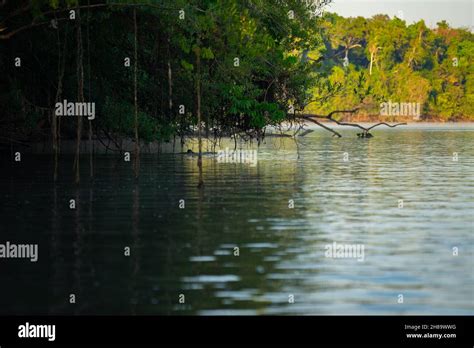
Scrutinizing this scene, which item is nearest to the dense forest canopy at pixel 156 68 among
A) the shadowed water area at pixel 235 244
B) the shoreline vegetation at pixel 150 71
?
the shoreline vegetation at pixel 150 71

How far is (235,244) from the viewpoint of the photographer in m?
20.6

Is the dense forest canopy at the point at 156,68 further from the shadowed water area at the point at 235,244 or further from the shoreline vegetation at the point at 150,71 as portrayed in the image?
the shadowed water area at the point at 235,244

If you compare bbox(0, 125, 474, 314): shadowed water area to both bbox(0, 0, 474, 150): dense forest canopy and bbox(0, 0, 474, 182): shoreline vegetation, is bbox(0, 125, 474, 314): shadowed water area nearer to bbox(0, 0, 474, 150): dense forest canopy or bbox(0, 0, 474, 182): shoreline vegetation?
bbox(0, 0, 474, 182): shoreline vegetation

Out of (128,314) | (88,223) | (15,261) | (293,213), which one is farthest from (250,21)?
(128,314)

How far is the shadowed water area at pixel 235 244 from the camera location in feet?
48.9

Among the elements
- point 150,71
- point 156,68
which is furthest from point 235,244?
point 150,71

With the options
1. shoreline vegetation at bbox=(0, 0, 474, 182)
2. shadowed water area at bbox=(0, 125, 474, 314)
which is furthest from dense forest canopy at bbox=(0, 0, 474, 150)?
shadowed water area at bbox=(0, 125, 474, 314)

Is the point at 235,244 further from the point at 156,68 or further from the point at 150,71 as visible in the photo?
the point at 150,71

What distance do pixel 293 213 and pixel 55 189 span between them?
976 cm

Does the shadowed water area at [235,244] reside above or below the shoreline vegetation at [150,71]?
below

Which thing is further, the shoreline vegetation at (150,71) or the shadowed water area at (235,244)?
the shoreline vegetation at (150,71)

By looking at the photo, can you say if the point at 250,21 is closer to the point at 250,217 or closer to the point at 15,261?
the point at 250,217

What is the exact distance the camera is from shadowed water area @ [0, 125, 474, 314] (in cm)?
1491

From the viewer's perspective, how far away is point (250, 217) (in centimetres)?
2569
